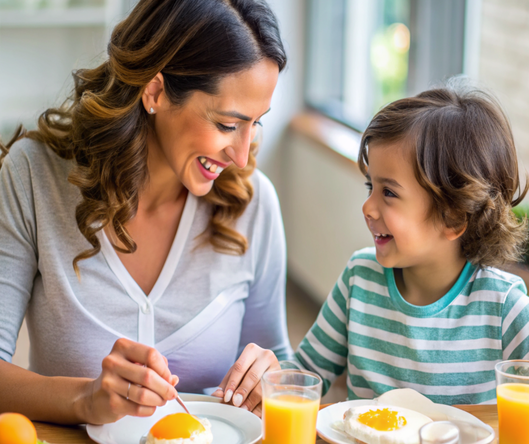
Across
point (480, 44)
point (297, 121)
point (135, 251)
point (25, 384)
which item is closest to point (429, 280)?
Answer: point (135, 251)

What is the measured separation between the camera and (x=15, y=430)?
822mm

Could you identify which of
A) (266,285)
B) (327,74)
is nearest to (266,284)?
(266,285)

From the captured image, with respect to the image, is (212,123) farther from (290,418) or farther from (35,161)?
(290,418)

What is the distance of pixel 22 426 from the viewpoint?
832 mm

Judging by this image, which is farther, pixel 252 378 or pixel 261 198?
pixel 261 198

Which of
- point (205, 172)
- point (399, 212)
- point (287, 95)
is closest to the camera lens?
point (399, 212)

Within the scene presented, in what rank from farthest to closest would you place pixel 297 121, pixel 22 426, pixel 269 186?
pixel 297 121
pixel 269 186
pixel 22 426

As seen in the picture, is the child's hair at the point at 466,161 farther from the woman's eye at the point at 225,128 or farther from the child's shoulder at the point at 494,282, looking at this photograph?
the woman's eye at the point at 225,128

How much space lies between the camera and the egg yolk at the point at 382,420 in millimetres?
978

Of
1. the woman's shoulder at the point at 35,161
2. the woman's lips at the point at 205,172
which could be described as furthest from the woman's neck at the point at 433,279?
the woman's shoulder at the point at 35,161

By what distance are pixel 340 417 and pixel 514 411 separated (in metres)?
0.27

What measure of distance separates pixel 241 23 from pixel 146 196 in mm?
466

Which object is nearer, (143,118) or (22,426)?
(22,426)

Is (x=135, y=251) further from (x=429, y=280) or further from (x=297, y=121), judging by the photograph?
(x=297, y=121)
